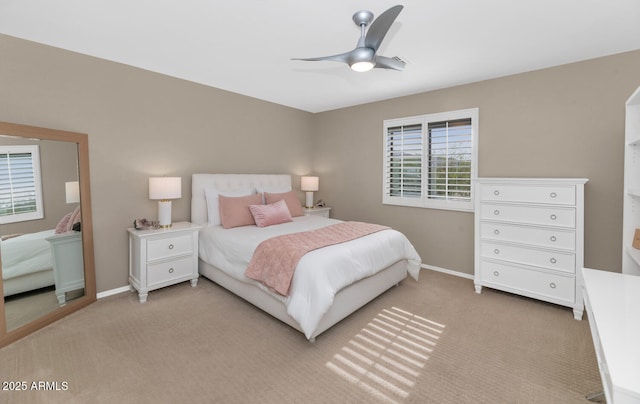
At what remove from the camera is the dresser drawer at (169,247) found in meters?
3.03

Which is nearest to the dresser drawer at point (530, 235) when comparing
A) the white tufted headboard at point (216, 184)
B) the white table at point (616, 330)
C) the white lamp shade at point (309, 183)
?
the white table at point (616, 330)

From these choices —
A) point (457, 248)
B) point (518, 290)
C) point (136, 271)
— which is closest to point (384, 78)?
point (457, 248)

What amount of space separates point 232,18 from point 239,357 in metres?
2.61

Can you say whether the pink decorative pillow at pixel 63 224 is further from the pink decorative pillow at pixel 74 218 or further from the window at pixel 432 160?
the window at pixel 432 160

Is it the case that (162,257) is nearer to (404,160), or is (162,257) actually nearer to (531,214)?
(404,160)

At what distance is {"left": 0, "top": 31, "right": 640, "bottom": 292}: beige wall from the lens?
2.76m

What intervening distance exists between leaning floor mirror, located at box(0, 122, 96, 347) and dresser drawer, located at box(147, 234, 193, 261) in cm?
59

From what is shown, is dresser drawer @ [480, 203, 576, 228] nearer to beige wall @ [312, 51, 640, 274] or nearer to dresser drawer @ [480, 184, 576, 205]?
dresser drawer @ [480, 184, 576, 205]

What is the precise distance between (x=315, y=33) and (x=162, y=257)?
274 centimetres

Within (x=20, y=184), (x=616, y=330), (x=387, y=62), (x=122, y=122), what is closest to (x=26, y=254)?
(x=20, y=184)

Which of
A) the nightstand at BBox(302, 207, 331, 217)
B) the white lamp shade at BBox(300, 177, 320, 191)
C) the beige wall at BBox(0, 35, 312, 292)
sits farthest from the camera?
the white lamp shade at BBox(300, 177, 320, 191)

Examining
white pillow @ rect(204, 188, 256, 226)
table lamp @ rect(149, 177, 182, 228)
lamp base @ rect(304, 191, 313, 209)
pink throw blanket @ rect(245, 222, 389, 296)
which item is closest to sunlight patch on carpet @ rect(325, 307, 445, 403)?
pink throw blanket @ rect(245, 222, 389, 296)

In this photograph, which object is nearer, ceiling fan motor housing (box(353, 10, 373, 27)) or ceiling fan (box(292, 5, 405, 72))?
ceiling fan (box(292, 5, 405, 72))

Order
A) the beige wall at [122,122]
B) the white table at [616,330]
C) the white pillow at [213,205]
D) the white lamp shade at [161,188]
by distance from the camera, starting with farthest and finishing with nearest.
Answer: the white pillow at [213,205], the white lamp shade at [161,188], the beige wall at [122,122], the white table at [616,330]
